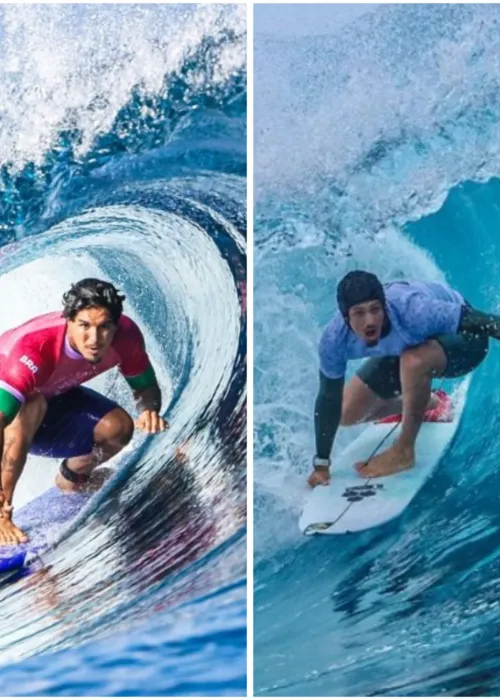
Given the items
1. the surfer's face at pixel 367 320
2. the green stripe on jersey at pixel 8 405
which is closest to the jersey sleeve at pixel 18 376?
the green stripe on jersey at pixel 8 405

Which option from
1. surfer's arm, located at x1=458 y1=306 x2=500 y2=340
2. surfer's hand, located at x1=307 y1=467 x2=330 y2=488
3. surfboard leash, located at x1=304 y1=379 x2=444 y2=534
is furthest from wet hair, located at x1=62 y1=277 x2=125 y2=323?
surfer's arm, located at x1=458 y1=306 x2=500 y2=340

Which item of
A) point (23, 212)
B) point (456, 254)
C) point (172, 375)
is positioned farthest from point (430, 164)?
point (23, 212)

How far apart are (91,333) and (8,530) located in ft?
2.12

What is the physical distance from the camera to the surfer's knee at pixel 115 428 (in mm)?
3285

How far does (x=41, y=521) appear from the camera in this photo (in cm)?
328

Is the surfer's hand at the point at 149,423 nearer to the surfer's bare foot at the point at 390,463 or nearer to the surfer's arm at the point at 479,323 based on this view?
the surfer's bare foot at the point at 390,463

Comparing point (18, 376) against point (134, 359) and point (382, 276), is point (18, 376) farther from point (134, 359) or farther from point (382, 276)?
point (382, 276)

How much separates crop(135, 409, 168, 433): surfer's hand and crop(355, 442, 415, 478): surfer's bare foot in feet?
Answer: 2.05

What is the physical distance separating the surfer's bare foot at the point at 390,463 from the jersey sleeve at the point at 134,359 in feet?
2.33

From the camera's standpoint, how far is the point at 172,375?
335cm

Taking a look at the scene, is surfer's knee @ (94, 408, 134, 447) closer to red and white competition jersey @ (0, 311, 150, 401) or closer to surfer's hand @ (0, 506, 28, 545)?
red and white competition jersey @ (0, 311, 150, 401)

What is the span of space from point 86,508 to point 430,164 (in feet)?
4.97

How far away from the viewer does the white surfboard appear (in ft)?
10.8

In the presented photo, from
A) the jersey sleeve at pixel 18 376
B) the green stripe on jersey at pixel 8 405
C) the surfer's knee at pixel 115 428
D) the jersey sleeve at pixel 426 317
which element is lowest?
the jersey sleeve at pixel 426 317
